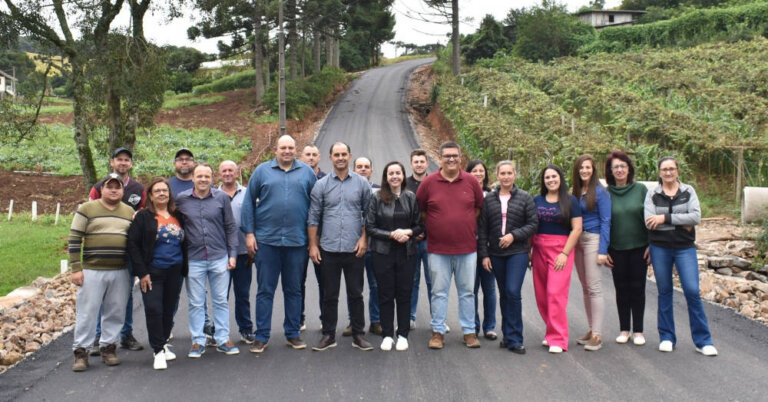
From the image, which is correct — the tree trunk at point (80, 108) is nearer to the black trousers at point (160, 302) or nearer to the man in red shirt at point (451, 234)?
the black trousers at point (160, 302)

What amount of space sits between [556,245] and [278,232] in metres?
2.89

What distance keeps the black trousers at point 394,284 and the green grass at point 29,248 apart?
872cm

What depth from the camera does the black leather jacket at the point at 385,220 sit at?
22.9 feet

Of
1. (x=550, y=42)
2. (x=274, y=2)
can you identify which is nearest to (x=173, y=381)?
(x=274, y=2)

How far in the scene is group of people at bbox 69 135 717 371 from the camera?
6.83 m

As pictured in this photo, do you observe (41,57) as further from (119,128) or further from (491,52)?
(491,52)

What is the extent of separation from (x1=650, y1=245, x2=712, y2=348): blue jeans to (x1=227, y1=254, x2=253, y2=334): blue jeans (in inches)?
168

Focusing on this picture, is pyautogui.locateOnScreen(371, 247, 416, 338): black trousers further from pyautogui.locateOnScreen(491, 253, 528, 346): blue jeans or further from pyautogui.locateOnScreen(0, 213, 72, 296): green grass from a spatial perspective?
pyautogui.locateOnScreen(0, 213, 72, 296): green grass

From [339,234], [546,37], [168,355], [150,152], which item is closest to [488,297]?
[339,234]

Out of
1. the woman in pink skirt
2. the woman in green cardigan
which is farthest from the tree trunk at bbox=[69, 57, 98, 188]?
the woman in green cardigan

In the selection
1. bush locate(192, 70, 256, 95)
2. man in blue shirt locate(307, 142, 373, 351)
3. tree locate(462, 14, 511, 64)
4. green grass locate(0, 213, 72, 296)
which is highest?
tree locate(462, 14, 511, 64)

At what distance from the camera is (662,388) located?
5.62 metres

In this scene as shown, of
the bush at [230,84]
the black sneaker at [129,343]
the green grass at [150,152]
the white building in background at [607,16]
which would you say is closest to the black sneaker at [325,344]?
the black sneaker at [129,343]

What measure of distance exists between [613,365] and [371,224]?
8.87 ft
